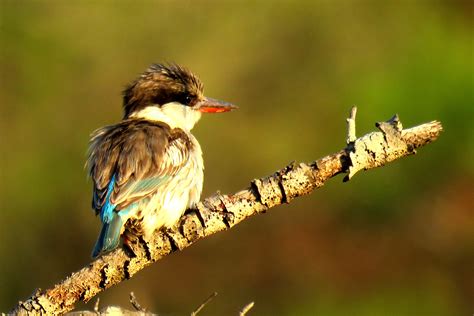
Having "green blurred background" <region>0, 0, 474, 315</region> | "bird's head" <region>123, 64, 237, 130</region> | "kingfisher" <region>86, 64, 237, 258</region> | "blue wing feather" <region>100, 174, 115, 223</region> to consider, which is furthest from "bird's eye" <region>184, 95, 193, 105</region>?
"green blurred background" <region>0, 0, 474, 315</region>

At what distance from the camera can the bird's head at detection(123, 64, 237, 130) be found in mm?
5137

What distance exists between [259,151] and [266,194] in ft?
18.1

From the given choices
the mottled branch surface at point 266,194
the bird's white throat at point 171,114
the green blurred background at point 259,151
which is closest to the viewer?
the mottled branch surface at point 266,194

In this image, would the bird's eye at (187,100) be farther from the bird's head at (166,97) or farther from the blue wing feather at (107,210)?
the blue wing feather at (107,210)

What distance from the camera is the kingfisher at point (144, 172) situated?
4.34 m

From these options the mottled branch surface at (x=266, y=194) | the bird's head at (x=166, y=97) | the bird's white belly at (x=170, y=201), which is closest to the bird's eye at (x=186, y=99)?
the bird's head at (x=166, y=97)

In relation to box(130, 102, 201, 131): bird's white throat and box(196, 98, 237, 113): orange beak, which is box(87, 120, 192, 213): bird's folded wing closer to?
box(130, 102, 201, 131): bird's white throat

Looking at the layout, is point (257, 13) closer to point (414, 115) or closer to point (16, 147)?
point (414, 115)

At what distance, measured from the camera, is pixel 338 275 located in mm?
9320

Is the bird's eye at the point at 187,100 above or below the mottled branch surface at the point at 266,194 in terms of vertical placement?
above

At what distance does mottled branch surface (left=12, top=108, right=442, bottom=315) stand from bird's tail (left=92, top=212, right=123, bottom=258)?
1.00 feet

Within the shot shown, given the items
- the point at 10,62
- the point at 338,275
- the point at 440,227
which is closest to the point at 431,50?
the point at 440,227

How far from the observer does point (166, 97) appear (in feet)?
17.0

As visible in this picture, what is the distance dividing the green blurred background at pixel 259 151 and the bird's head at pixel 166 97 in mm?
3087
